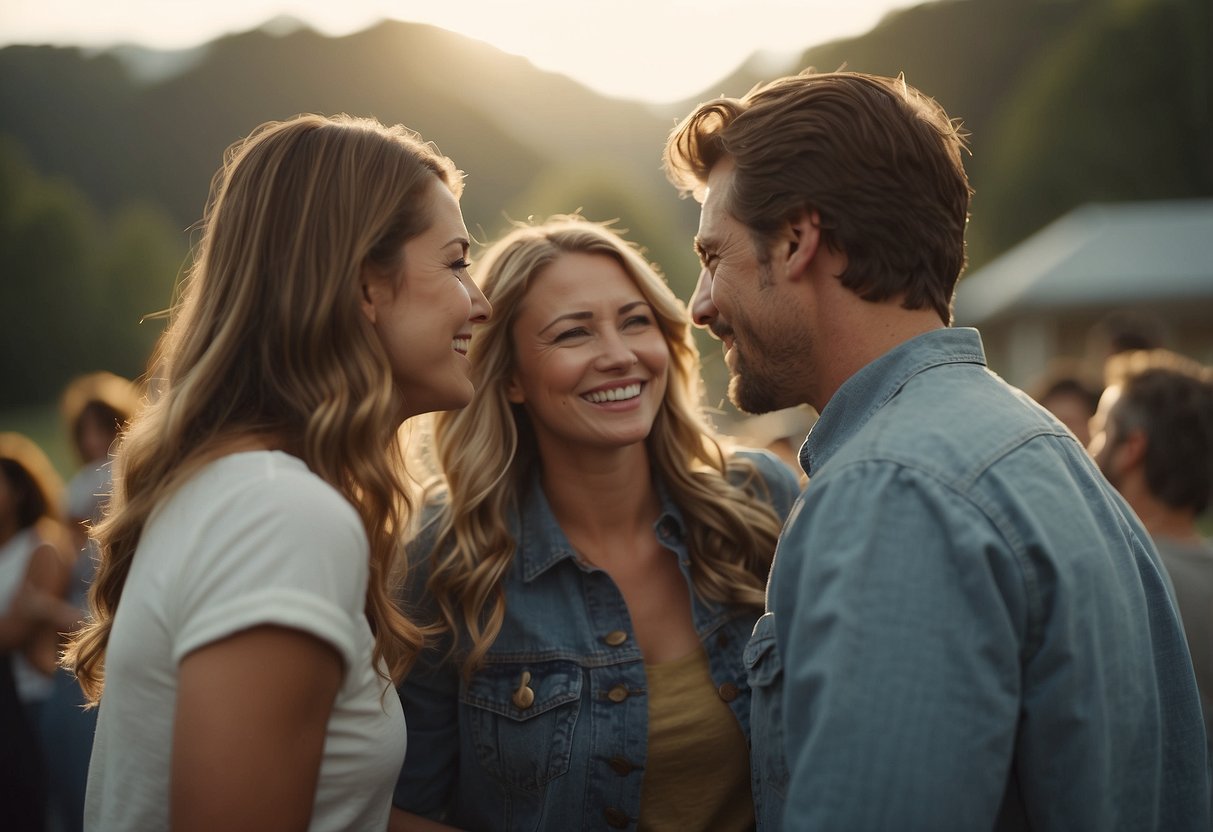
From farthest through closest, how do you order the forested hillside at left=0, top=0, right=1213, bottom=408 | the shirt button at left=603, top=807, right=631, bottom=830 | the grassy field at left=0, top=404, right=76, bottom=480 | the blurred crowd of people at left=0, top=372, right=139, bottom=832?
the forested hillside at left=0, top=0, right=1213, bottom=408 < the grassy field at left=0, top=404, right=76, bottom=480 < the blurred crowd of people at left=0, top=372, right=139, bottom=832 < the shirt button at left=603, top=807, right=631, bottom=830

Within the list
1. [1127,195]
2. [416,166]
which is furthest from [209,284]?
[1127,195]

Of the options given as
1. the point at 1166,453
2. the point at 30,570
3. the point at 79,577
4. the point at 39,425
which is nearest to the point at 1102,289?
the point at 1166,453

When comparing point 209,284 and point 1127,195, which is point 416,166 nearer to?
point 209,284

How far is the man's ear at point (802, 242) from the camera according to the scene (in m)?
2.03

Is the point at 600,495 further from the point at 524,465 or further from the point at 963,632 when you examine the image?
the point at 963,632

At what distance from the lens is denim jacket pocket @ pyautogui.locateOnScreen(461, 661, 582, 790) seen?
277 centimetres

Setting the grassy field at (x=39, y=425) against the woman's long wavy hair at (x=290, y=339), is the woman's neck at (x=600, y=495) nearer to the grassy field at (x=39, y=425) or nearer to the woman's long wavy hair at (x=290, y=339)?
the woman's long wavy hair at (x=290, y=339)

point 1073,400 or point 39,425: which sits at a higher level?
point 1073,400

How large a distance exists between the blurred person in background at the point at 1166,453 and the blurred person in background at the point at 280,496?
8.52ft

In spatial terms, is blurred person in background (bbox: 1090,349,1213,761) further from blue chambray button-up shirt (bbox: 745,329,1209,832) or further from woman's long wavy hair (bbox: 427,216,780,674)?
blue chambray button-up shirt (bbox: 745,329,1209,832)

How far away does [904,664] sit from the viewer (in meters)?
1.45

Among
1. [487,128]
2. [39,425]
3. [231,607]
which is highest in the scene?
[231,607]

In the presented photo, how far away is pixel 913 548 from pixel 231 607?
1030 mm

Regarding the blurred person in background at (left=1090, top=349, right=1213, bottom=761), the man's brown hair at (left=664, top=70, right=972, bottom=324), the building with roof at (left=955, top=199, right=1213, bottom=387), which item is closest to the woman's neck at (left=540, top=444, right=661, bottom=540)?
the man's brown hair at (left=664, top=70, right=972, bottom=324)
